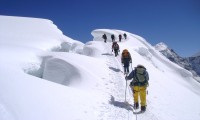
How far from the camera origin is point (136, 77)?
36.3 feet

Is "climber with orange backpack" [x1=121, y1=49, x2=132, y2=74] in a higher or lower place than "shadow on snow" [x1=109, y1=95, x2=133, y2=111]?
higher

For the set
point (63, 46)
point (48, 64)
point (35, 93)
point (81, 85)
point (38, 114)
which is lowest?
point (38, 114)

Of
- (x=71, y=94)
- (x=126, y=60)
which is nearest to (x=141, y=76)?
(x=71, y=94)

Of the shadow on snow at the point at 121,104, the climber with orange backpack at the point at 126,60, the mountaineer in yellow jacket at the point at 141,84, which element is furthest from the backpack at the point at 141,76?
the climber with orange backpack at the point at 126,60

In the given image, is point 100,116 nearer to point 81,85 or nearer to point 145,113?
point 145,113

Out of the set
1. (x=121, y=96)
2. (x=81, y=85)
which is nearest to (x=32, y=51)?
(x=81, y=85)

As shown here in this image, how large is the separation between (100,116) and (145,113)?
2521 millimetres

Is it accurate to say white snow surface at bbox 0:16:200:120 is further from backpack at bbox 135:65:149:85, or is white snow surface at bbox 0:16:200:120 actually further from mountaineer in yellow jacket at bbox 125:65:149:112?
backpack at bbox 135:65:149:85

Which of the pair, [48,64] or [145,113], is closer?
[145,113]

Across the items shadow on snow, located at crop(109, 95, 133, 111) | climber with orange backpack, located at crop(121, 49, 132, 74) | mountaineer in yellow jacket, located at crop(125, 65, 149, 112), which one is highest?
climber with orange backpack, located at crop(121, 49, 132, 74)

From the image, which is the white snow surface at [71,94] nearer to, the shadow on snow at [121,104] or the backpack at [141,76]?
the shadow on snow at [121,104]

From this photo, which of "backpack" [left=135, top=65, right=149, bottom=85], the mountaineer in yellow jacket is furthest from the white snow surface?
"backpack" [left=135, top=65, right=149, bottom=85]

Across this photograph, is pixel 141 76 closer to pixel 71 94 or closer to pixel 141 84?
pixel 141 84

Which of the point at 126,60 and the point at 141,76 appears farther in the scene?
the point at 126,60
